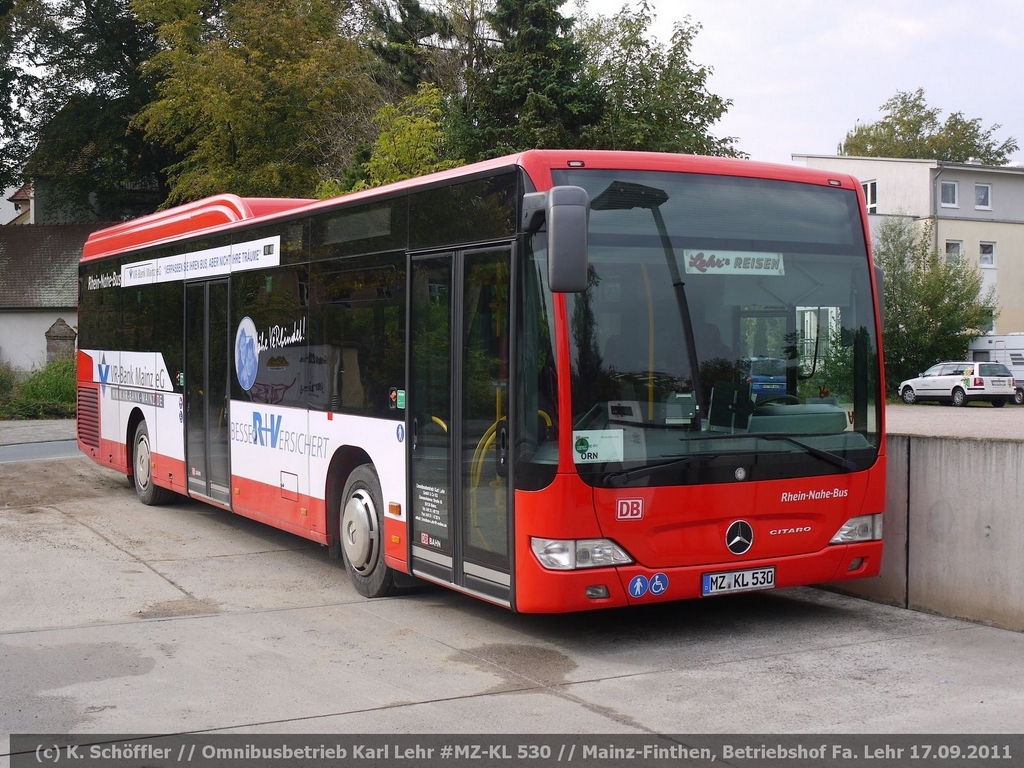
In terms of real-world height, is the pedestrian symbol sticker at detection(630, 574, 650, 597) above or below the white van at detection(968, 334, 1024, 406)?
below

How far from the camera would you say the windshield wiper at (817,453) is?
7473 mm

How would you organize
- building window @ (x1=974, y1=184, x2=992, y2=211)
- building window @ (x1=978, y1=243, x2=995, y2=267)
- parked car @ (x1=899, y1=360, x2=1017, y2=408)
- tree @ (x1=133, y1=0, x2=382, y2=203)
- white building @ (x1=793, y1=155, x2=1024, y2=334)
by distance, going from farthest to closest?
building window @ (x1=978, y1=243, x2=995, y2=267) < building window @ (x1=974, y1=184, x2=992, y2=211) < white building @ (x1=793, y1=155, x2=1024, y2=334) < parked car @ (x1=899, y1=360, x2=1017, y2=408) < tree @ (x1=133, y1=0, x2=382, y2=203)

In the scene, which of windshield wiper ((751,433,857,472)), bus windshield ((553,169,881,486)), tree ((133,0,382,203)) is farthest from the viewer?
tree ((133,0,382,203))

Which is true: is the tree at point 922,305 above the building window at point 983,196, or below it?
below

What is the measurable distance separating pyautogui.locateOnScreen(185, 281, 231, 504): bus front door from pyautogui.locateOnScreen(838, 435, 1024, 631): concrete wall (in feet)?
21.0

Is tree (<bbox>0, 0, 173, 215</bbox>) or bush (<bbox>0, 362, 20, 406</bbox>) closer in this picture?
bush (<bbox>0, 362, 20, 406</bbox>)

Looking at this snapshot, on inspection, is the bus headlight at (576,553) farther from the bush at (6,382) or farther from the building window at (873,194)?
the building window at (873,194)

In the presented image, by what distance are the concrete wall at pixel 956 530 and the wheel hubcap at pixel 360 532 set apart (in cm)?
381

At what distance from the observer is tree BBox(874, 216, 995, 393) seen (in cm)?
4881

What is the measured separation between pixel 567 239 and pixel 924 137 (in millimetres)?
80113

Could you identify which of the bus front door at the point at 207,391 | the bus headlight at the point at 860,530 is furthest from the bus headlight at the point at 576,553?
the bus front door at the point at 207,391
